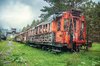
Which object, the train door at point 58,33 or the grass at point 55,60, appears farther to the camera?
the train door at point 58,33

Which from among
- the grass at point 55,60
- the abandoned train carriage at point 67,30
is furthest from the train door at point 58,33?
the grass at point 55,60

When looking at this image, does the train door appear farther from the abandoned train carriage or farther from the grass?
the grass

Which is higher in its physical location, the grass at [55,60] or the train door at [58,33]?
the train door at [58,33]

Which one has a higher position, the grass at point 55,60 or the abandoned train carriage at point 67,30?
the abandoned train carriage at point 67,30

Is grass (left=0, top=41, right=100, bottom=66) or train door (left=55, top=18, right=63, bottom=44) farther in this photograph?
train door (left=55, top=18, right=63, bottom=44)

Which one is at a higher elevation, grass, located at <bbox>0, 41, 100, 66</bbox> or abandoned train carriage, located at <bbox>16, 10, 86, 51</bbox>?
abandoned train carriage, located at <bbox>16, 10, 86, 51</bbox>

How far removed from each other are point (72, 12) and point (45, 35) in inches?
165

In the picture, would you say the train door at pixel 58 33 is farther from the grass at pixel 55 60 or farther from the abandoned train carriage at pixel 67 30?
the grass at pixel 55 60

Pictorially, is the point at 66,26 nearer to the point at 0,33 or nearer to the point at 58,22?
the point at 58,22

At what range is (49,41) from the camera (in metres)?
24.1

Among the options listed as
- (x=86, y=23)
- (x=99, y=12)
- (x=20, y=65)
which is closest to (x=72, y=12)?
(x=99, y=12)

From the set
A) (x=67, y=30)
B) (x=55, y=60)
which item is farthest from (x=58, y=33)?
(x=55, y=60)

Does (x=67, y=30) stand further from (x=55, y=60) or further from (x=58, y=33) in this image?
(x=55, y=60)

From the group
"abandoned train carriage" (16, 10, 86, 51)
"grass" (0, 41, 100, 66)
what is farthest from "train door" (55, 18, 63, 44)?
"grass" (0, 41, 100, 66)
